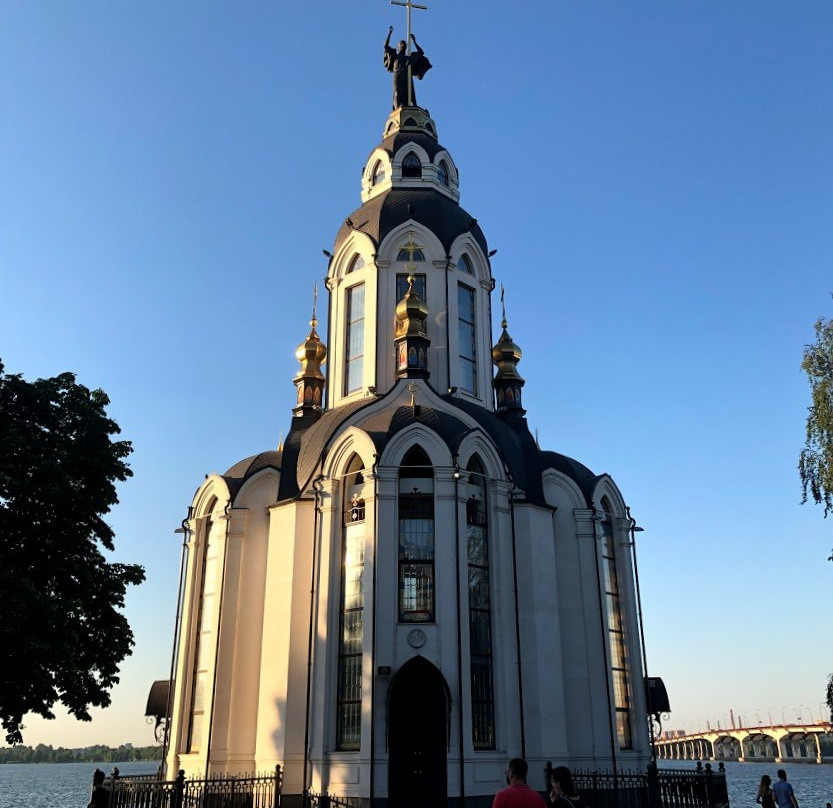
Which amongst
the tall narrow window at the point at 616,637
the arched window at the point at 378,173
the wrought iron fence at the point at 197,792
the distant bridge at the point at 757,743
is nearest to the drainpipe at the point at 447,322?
the arched window at the point at 378,173

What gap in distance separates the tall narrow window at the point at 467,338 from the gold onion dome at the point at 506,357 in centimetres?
229

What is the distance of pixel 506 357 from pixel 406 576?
10016 mm

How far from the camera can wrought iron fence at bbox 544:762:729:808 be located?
17891 mm

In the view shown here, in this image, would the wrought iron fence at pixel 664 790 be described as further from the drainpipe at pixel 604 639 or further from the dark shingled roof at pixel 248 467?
the dark shingled roof at pixel 248 467

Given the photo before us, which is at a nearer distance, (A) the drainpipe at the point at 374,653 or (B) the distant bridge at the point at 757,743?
(A) the drainpipe at the point at 374,653

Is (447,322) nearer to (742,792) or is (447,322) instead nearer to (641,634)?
(641,634)

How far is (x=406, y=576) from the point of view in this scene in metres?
19.2

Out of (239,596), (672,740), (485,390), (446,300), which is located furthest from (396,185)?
(672,740)

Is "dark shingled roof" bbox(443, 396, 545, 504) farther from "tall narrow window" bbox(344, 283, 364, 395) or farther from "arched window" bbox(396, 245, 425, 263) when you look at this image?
"arched window" bbox(396, 245, 425, 263)

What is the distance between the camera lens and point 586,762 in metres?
20.6

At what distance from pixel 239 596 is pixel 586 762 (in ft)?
30.9

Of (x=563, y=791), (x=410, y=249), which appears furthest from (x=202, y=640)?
(x=563, y=791)

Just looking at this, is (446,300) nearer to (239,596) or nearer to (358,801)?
(239,596)

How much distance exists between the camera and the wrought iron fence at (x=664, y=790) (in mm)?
17891
